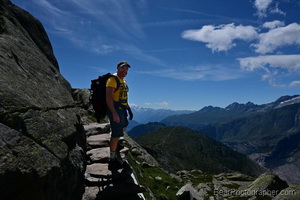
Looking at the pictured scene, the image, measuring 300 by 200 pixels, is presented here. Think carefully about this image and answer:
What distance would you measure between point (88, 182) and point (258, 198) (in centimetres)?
2910

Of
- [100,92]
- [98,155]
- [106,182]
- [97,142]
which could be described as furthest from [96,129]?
[106,182]

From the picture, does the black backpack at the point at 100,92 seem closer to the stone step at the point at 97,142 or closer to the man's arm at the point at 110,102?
the man's arm at the point at 110,102

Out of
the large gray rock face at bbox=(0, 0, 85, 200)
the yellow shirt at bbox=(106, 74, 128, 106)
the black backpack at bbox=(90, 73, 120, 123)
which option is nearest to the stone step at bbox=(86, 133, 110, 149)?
the large gray rock face at bbox=(0, 0, 85, 200)

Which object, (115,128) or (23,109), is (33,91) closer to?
(23,109)

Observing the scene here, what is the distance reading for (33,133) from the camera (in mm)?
7160

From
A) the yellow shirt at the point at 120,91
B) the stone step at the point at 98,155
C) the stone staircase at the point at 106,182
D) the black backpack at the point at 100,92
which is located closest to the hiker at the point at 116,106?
the yellow shirt at the point at 120,91

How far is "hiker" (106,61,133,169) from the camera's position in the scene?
1098cm

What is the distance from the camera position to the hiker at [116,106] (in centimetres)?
1098

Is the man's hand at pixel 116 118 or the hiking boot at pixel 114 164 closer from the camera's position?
the man's hand at pixel 116 118

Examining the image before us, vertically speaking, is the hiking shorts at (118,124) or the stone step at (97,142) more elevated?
the hiking shorts at (118,124)

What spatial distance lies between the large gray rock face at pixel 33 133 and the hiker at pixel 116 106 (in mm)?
1645

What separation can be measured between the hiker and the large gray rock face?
1.64 metres

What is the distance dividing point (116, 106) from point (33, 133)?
4969mm

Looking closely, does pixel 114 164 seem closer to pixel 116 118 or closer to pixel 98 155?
pixel 98 155
